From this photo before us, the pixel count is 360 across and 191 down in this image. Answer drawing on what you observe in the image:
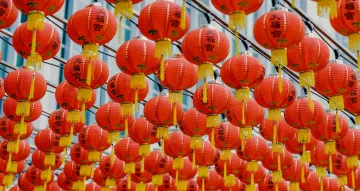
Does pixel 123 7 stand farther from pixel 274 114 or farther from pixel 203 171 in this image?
pixel 203 171

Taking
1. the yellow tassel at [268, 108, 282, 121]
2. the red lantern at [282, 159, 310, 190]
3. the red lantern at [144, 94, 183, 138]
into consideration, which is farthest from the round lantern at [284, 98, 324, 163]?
the red lantern at [282, 159, 310, 190]

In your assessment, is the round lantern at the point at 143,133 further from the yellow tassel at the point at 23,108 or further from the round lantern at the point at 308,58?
the round lantern at the point at 308,58

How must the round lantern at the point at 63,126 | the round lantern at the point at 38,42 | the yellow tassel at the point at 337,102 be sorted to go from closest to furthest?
1. the round lantern at the point at 38,42
2. the yellow tassel at the point at 337,102
3. the round lantern at the point at 63,126

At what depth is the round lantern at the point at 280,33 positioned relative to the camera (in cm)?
673

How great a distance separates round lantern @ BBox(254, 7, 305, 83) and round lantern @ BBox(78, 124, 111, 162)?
3770mm

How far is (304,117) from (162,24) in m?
2.66

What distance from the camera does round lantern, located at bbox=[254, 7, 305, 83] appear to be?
6734mm

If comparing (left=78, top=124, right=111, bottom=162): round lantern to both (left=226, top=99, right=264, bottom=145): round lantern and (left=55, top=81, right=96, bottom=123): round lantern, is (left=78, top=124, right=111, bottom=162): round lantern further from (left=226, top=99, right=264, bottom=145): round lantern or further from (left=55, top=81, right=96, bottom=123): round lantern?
(left=226, top=99, right=264, bottom=145): round lantern

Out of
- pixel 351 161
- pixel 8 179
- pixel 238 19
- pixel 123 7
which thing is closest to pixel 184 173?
pixel 351 161

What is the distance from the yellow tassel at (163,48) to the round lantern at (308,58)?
140cm

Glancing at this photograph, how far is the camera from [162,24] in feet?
22.1

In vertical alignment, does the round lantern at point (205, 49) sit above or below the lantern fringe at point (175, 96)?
above

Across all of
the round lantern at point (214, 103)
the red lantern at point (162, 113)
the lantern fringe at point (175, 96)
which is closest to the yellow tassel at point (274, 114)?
the round lantern at point (214, 103)

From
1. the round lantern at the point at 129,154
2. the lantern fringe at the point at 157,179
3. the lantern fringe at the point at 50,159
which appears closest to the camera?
the round lantern at the point at 129,154
